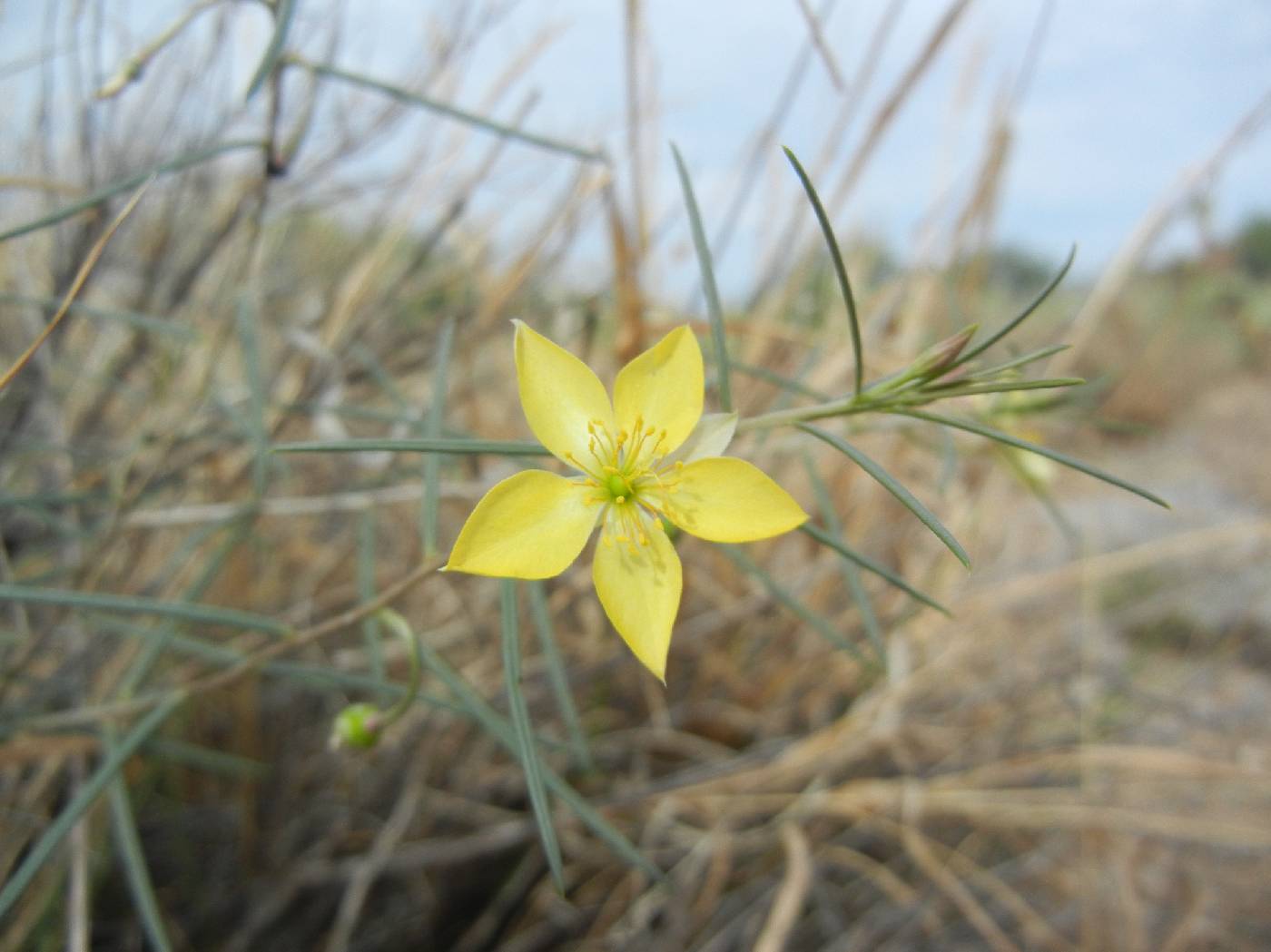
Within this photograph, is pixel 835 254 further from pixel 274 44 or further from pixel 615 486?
pixel 274 44

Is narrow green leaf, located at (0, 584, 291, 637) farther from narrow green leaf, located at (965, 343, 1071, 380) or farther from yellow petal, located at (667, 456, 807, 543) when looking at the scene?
narrow green leaf, located at (965, 343, 1071, 380)

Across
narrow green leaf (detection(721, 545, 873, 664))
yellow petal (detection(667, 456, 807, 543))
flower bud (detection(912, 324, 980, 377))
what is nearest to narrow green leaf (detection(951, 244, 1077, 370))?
flower bud (detection(912, 324, 980, 377))

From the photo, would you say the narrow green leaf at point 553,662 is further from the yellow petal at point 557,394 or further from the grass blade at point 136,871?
the grass blade at point 136,871

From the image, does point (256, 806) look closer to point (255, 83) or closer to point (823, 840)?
point (823, 840)

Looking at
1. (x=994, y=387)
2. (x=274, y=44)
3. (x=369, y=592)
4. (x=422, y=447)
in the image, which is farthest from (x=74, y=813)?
(x=994, y=387)

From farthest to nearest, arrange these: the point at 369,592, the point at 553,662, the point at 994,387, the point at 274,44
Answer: the point at 369,592
the point at 553,662
the point at 274,44
the point at 994,387

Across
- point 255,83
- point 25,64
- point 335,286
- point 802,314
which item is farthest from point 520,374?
point 802,314
